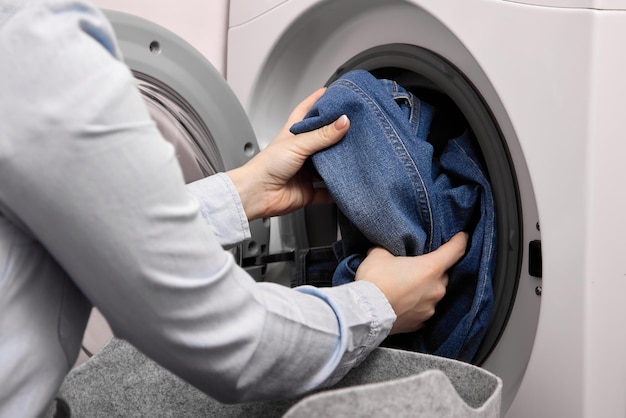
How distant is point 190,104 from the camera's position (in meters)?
0.96

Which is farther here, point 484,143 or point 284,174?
point 284,174

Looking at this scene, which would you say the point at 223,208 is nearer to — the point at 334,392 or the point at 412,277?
the point at 412,277

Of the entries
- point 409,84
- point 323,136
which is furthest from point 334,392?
point 409,84

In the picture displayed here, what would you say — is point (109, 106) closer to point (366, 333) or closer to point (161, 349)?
point (161, 349)

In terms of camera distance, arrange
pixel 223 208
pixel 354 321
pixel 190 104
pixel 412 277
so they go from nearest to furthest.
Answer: pixel 354 321
pixel 412 277
pixel 223 208
pixel 190 104

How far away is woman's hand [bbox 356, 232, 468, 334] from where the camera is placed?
2.39 feet

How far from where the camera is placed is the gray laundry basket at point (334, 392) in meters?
0.44

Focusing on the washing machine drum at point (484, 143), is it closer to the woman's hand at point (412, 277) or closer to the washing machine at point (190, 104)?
the woman's hand at point (412, 277)

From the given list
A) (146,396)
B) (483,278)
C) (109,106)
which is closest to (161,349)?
(109,106)

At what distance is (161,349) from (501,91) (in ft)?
1.41

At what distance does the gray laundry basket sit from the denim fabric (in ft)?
0.59

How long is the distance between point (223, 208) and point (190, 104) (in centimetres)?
19

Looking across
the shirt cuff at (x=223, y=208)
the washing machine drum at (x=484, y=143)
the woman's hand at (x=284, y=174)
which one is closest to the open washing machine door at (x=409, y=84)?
the washing machine drum at (x=484, y=143)

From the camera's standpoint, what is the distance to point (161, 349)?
0.47 metres
